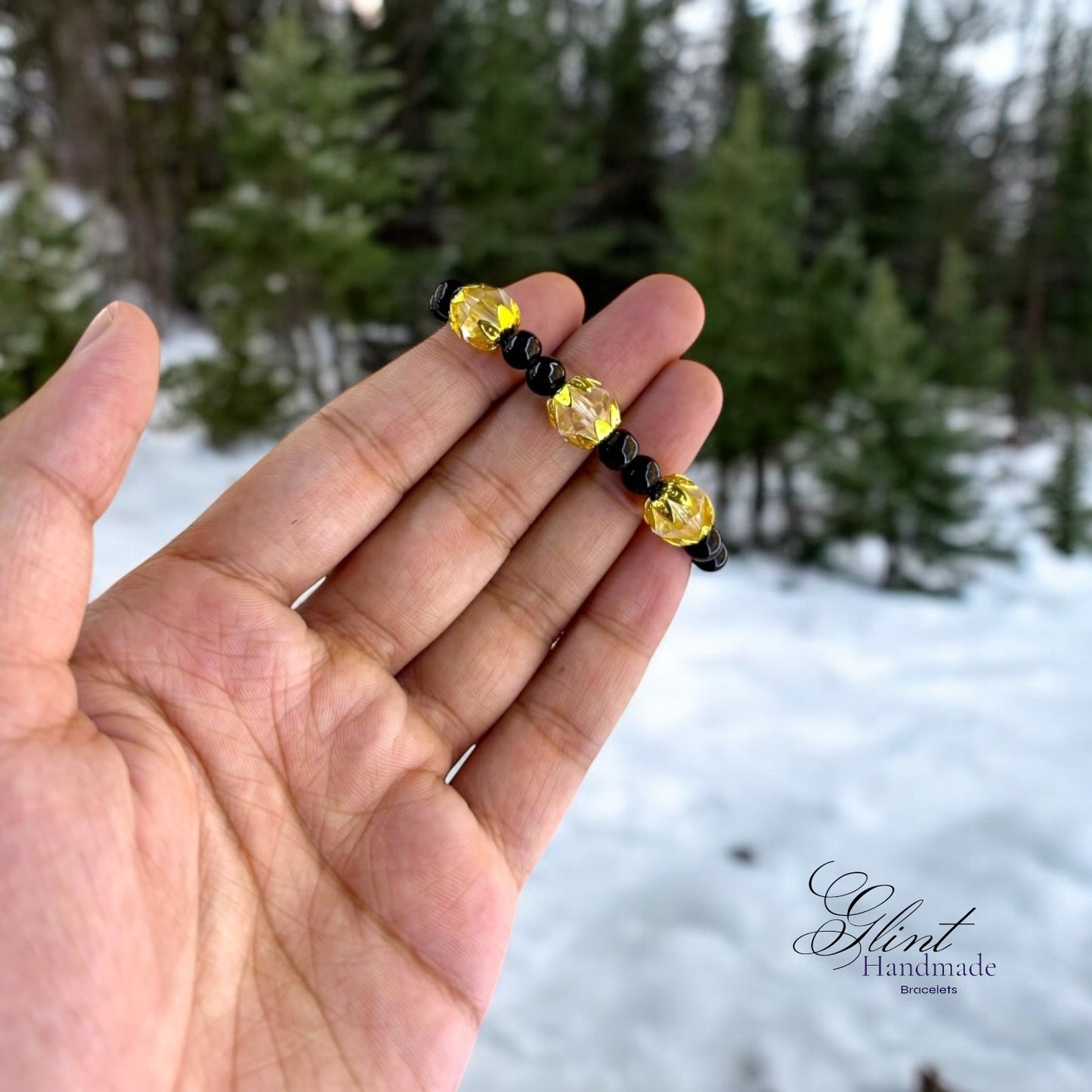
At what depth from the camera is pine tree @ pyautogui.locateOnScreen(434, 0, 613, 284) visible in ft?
26.2

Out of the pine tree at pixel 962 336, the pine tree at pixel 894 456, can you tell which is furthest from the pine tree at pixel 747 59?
the pine tree at pixel 894 456

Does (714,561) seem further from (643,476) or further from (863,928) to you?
(863,928)

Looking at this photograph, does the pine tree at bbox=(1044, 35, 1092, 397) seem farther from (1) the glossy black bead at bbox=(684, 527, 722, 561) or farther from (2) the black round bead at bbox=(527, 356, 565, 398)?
(2) the black round bead at bbox=(527, 356, 565, 398)

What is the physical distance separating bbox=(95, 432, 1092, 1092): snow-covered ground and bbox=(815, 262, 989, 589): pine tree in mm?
2301

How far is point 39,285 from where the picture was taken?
374 cm

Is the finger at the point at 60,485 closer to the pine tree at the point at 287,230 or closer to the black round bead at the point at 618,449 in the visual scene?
the black round bead at the point at 618,449

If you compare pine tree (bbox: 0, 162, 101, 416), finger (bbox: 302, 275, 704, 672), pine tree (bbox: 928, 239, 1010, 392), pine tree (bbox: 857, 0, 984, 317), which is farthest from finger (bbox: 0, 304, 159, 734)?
pine tree (bbox: 857, 0, 984, 317)

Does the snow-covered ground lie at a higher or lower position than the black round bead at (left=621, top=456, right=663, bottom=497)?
lower

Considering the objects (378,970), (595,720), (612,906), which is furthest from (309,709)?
(612,906)

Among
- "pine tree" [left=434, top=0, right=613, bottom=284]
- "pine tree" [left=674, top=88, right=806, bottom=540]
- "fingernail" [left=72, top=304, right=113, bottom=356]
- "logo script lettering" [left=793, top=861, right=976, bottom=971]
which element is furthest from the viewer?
"pine tree" [left=434, top=0, right=613, bottom=284]

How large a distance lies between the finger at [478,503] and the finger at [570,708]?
22 cm

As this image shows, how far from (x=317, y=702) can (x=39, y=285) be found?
3.40 metres

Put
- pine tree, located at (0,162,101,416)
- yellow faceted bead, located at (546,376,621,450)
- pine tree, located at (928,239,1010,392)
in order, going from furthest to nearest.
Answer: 1. pine tree, located at (928,239,1010,392)
2. pine tree, located at (0,162,101,416)
3. yellow faceted bead, located at (546,376,621,450)

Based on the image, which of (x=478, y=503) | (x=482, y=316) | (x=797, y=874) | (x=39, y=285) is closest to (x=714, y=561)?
(x=478, y=503)
